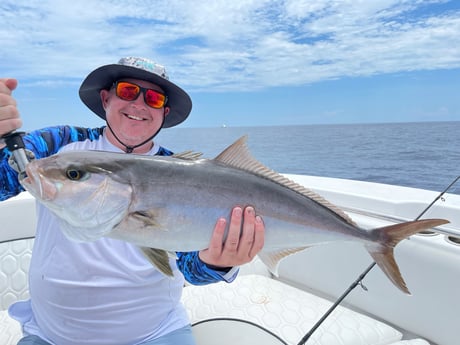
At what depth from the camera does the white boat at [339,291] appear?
101 inches

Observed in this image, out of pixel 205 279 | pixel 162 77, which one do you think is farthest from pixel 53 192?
pixel 162 77

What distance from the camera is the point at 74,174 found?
1.31 metres

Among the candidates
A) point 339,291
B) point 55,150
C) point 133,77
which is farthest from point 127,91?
point 339,291

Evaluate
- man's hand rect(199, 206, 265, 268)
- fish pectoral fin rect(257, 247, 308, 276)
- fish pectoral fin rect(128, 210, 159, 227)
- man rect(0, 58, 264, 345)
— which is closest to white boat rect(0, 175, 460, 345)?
man rect(0, 58, 264, 345)

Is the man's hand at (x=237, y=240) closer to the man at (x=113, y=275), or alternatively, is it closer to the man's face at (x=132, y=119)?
the man at (x=113, y=275)

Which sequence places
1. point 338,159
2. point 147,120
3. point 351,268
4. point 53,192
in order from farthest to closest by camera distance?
point 338,159, point 351,268, point 147,120, point 53,192

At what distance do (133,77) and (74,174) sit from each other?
1.05m

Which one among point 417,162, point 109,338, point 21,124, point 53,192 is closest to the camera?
point 53,192

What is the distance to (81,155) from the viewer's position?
1365 mm

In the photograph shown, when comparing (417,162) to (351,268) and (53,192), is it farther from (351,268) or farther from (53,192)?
(53,192)

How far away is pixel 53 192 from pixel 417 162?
43.1 ft

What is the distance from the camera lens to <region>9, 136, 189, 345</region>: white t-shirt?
182 centimetres

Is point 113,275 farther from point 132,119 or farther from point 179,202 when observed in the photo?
point 132,119

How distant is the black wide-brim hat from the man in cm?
1
